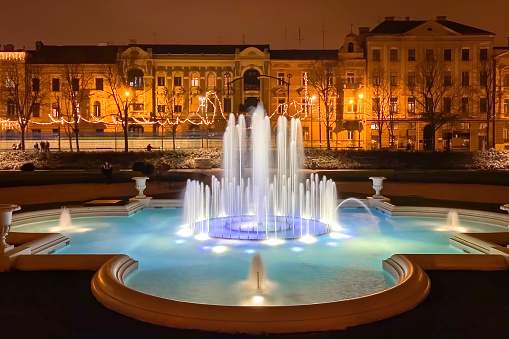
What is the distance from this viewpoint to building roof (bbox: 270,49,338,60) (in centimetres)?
A: 6262

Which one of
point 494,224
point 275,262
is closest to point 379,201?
point 494,224

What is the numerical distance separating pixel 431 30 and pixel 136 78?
119 feet

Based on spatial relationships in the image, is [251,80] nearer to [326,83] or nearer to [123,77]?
[326,83]

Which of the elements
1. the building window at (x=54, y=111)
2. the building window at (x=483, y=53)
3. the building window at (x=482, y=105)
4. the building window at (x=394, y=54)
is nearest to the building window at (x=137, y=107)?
the building window at (x=54, y=111)

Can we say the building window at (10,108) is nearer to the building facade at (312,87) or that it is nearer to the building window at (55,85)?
the building facade at (312,87)

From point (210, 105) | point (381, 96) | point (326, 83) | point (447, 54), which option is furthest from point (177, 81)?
point (447, 54)

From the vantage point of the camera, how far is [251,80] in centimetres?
6281

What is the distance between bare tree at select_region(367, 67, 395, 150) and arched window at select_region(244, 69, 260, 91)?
13.7 meters

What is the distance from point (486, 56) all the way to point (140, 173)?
150 feet

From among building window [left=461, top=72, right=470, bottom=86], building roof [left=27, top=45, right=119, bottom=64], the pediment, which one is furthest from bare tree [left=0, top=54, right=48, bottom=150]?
building window [left=461, top=72, right=470, bottom=86]

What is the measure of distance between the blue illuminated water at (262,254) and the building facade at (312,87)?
133ft

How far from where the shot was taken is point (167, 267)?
10.0m

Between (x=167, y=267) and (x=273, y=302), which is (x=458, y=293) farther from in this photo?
(x=167, y=267)

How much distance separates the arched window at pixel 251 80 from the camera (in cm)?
6222
